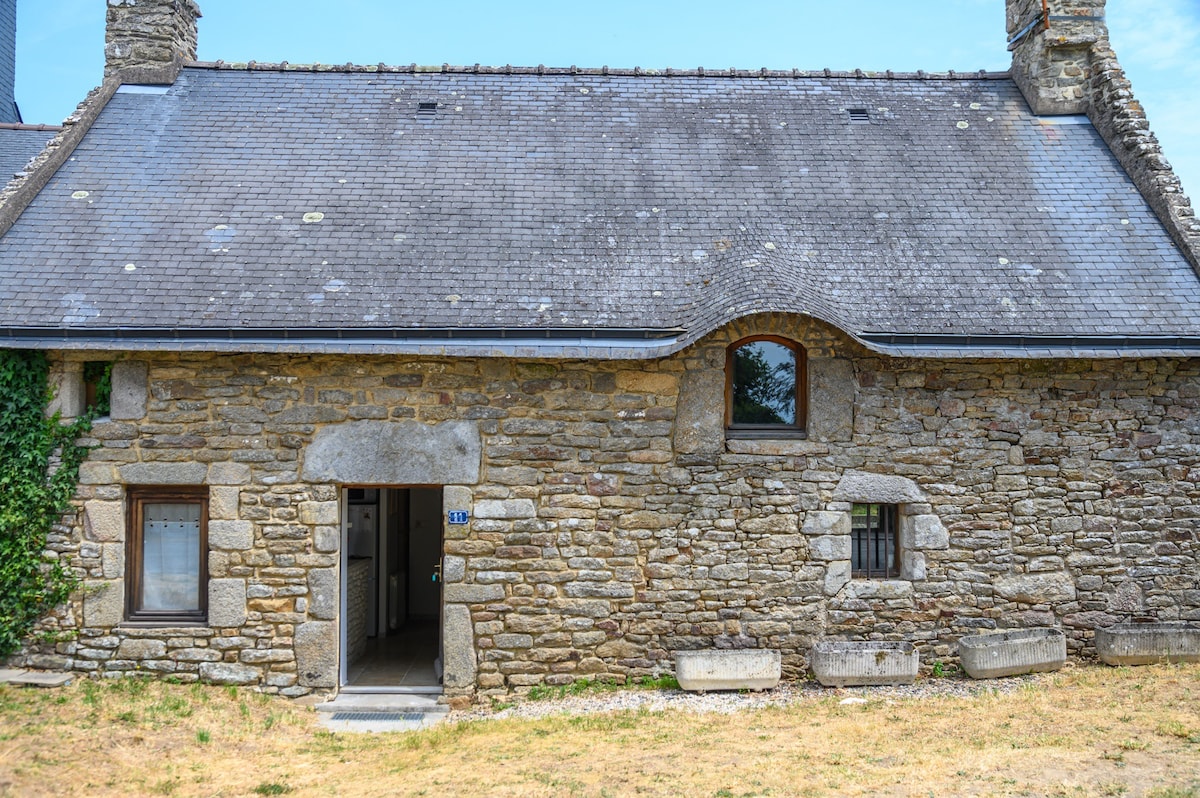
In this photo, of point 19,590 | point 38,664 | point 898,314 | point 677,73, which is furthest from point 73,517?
point 677,73

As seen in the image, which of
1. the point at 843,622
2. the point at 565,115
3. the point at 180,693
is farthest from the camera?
the point at 565,115

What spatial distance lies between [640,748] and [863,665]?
2.38 metres

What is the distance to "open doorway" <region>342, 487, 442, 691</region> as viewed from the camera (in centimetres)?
857

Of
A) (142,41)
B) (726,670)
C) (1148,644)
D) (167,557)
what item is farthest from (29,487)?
(1148,644)

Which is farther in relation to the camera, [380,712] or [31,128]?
[31,128]

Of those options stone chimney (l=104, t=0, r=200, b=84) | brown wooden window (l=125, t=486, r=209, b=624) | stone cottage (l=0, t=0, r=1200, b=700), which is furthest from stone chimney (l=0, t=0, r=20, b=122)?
brown wooden window (l=125, t=486, r=209, b=624)

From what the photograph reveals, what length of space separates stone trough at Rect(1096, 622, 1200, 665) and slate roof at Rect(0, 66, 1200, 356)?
2509 mm

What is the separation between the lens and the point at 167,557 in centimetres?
811

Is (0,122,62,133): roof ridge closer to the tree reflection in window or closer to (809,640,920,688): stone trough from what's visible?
the tree reflection in window

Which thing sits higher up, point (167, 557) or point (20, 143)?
point (20, 143)

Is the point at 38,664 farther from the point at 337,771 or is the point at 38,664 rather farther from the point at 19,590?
the point at 337,771

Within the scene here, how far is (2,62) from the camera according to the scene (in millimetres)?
18016

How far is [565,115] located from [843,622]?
21.1 feet

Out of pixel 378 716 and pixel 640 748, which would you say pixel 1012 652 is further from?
pixel 378 716
